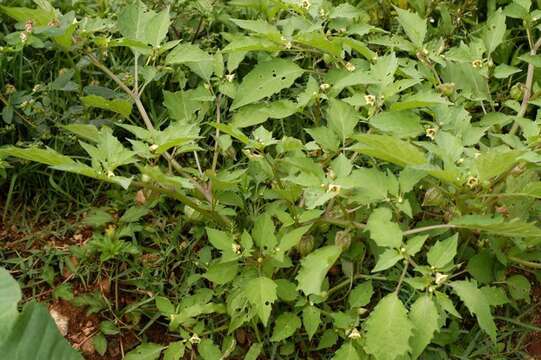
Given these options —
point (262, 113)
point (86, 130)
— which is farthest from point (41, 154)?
point (262, 113)

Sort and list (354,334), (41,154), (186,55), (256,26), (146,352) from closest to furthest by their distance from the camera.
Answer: (41,154), (354,334), (146,352), (186,55), (256,26)

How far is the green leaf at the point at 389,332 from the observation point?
202 centimetres

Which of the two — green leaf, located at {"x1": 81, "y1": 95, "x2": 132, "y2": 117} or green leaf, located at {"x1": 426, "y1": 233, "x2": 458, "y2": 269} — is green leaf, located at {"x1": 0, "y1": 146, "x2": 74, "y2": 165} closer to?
green leaf, located at {"x1": 81, "y1": 95, "x2": 132, "y2": 117}

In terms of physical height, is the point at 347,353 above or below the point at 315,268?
below

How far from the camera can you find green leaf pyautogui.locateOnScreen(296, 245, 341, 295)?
2139mm

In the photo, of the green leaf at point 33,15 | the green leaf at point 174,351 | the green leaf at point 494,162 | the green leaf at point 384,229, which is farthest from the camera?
the green leaf at point 33,15

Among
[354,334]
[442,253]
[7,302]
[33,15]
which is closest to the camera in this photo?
[7,302]

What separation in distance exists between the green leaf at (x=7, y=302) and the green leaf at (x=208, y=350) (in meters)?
0.62

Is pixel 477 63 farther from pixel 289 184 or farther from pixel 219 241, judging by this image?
pixel 219 241

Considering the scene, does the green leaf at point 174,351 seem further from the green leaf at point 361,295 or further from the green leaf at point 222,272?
the green leaf at point 361,295

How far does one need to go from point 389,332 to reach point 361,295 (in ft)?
1.04

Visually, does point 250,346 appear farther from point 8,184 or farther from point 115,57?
point 115,57

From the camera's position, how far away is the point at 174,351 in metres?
2.33

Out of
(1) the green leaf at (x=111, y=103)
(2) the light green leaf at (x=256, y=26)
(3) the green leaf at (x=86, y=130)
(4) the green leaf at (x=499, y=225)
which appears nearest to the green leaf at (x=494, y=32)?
(2) the light green leaf at (x=256, y=26)
